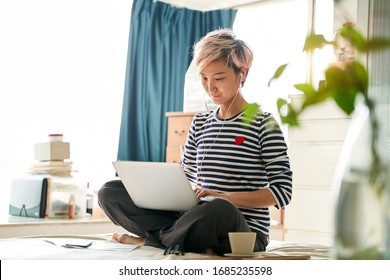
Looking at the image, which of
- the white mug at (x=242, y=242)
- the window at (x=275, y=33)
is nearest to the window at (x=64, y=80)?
the window at (x=275, y=33)

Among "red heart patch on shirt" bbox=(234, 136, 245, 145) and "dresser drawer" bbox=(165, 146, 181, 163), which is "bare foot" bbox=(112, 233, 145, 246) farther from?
"dresser drawer" bbox=(165, 146, 181, 163)

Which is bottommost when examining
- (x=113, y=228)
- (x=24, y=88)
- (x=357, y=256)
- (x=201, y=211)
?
(x=113, y=228)

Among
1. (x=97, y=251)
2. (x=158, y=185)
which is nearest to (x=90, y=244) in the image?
(x=97, y=251)

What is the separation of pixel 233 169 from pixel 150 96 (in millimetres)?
2620

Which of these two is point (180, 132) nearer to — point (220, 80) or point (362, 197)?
point (220, 80)

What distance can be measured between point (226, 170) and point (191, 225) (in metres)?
0.35

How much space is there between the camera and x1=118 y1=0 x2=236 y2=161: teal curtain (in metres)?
4.74

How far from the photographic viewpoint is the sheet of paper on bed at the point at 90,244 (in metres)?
2.15

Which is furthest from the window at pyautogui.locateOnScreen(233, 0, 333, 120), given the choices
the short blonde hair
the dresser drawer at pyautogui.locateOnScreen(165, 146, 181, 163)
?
the short blonde hair

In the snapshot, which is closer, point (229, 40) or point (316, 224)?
point (229, 40)

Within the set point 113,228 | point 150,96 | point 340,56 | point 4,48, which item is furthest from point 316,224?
point 4,48

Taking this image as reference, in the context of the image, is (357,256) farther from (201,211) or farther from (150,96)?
(150,96)

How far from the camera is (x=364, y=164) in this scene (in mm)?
374

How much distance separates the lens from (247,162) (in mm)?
2295
